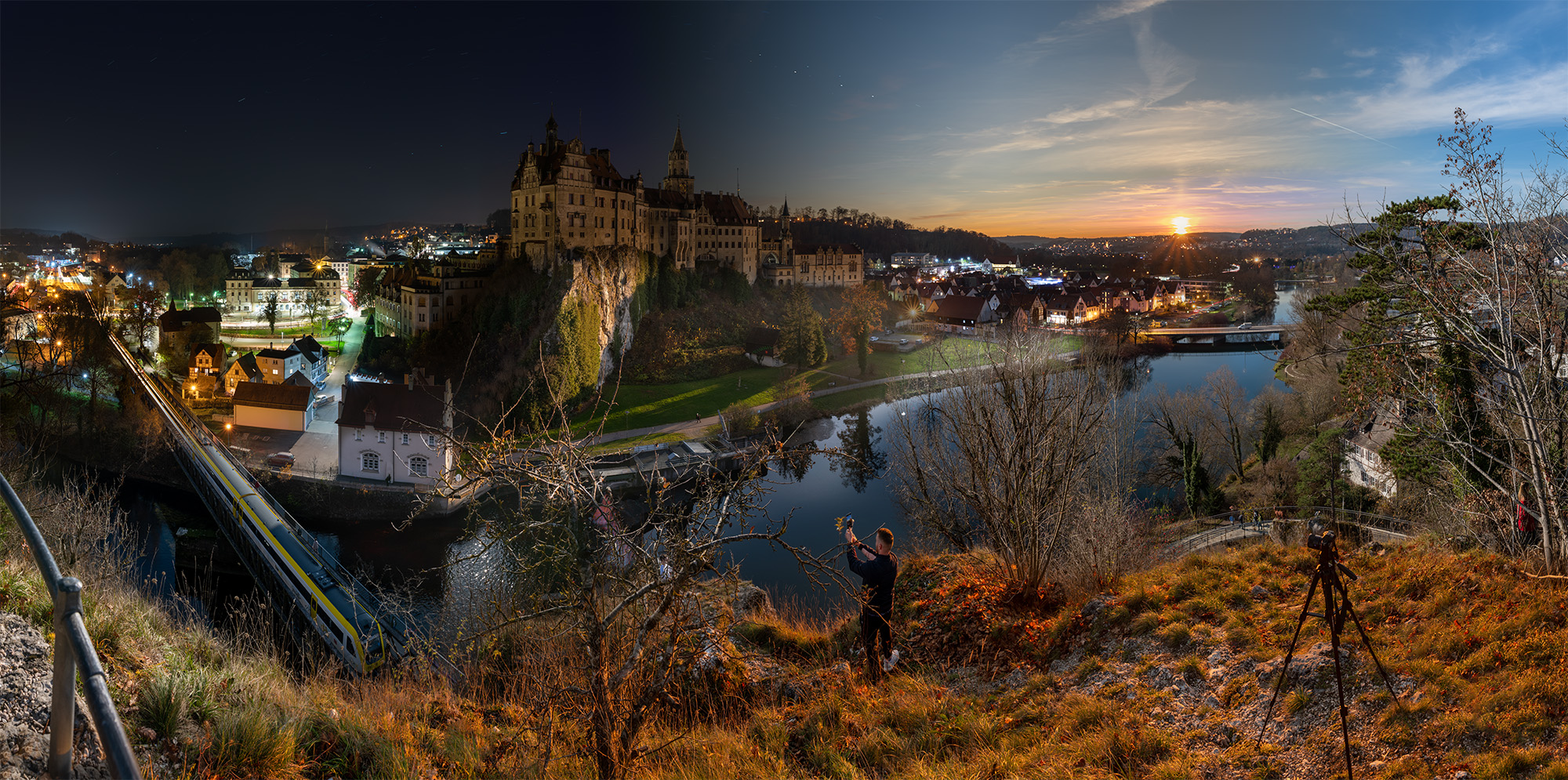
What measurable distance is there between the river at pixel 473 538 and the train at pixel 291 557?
75cm

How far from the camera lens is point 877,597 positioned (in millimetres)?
5242

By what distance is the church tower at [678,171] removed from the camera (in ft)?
151

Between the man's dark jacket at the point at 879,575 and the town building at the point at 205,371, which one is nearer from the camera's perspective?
the man's dark jacket at the point at 879,575

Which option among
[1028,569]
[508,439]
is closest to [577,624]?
[508,439]

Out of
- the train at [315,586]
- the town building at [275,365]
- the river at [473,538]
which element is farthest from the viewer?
the town building at [275,365]

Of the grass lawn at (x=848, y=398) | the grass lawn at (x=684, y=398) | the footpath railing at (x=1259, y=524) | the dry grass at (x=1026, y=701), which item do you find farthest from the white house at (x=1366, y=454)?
the grass lawn at (x=684, y=398)

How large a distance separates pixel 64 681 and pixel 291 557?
16.8 metres

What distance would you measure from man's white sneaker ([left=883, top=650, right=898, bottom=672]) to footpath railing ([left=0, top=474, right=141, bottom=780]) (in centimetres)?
470

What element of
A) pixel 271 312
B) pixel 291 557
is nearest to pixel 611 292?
pixel 271 312

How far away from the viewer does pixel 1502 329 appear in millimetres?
4910

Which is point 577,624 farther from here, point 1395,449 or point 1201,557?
point 1395,449

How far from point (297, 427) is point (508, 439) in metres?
25.8

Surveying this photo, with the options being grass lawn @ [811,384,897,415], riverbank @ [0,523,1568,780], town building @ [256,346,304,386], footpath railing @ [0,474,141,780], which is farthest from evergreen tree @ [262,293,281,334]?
footpath railing @ [0,474,141,780]

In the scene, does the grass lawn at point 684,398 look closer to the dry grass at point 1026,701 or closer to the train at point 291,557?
the train at point 291,557
